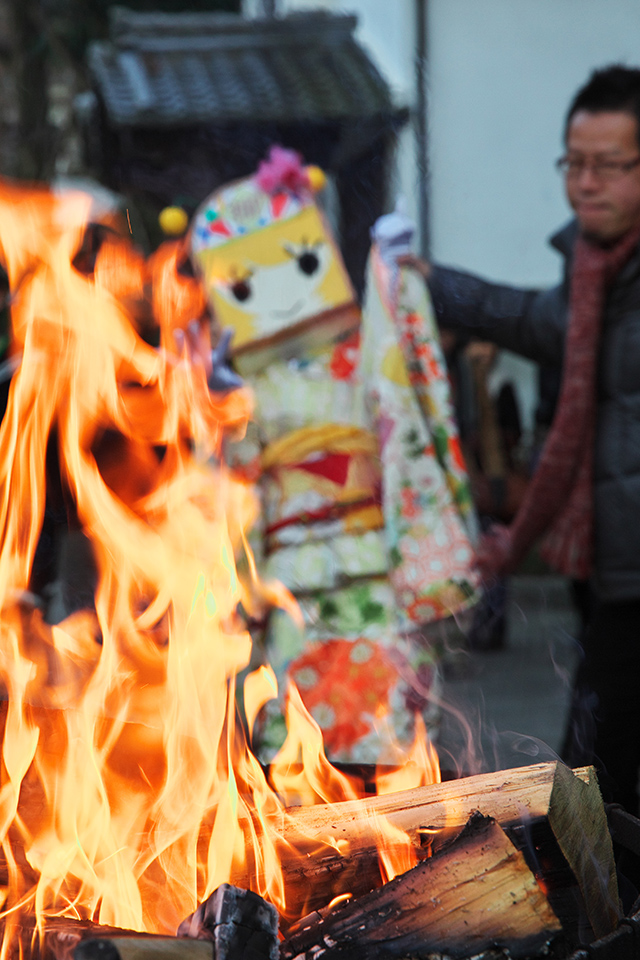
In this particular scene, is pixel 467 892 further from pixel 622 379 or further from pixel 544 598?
pixel 544 598

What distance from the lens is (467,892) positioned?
134 cm

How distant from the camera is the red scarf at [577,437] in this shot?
2416 millimetres

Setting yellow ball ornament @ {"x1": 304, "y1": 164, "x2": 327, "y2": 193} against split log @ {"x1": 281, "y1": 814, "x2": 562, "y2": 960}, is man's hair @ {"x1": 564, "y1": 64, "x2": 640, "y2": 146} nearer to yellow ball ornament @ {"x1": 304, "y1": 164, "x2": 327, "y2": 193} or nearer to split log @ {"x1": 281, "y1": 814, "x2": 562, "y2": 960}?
yellow ball ornament @ {"x1": 304, "y1": 164, "x2": 327, "y2": 193}

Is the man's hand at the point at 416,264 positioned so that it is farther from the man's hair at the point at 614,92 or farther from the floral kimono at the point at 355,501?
the man's hair at the point at 614,92

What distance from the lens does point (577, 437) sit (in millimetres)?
2439

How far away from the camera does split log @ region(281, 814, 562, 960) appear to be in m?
1.29

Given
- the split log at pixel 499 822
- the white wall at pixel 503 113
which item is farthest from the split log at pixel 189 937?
the white wall at pixel 503 113

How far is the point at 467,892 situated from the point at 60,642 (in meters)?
1.03

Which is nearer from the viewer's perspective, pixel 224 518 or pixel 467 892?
pixel 467 892

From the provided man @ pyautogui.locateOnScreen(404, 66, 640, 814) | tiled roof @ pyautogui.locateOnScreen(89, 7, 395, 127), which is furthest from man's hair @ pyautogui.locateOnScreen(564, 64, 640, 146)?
tiled roof @ pyautogui.locateOnScreen(89, 7, 395, 127)

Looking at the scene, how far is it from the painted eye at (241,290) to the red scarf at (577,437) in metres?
1.04

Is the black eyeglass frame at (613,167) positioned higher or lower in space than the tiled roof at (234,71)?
higher

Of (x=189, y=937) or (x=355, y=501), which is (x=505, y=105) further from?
(x=189, y=937)

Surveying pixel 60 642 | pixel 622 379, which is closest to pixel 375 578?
pixel 622 379
